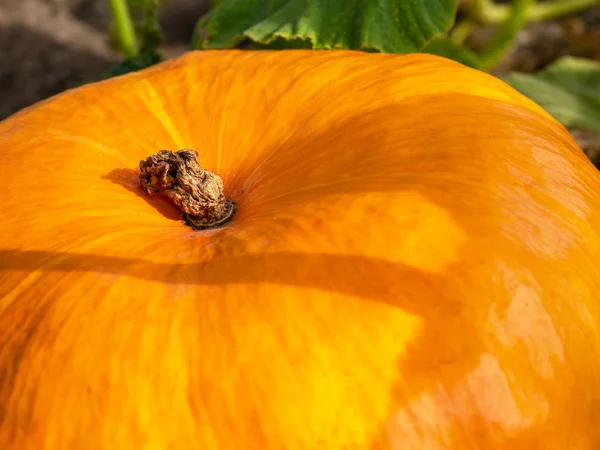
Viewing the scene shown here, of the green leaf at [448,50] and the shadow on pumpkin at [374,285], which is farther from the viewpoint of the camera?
the green leaf at [448,50]

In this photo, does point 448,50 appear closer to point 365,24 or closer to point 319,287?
point 365,24

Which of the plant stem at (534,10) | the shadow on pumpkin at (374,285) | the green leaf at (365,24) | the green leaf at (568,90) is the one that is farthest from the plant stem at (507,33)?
the shadow on pumpkin at (374,285)

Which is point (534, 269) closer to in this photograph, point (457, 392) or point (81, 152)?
point (457, 392)

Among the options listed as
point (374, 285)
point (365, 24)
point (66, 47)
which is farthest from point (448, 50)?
point (66, 47)

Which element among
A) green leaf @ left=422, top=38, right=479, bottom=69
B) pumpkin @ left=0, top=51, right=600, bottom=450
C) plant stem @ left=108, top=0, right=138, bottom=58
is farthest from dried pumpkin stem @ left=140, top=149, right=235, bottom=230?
plant stem @ left=108, top=0, right=138, bottom=58

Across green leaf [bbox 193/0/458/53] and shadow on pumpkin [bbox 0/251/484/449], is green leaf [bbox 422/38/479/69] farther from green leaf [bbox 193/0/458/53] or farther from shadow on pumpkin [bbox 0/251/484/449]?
shadow on pumpkin [bbox 0/251/484/449]

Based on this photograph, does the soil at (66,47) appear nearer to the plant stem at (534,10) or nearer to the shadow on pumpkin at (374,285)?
the plant stem at (534,10)
